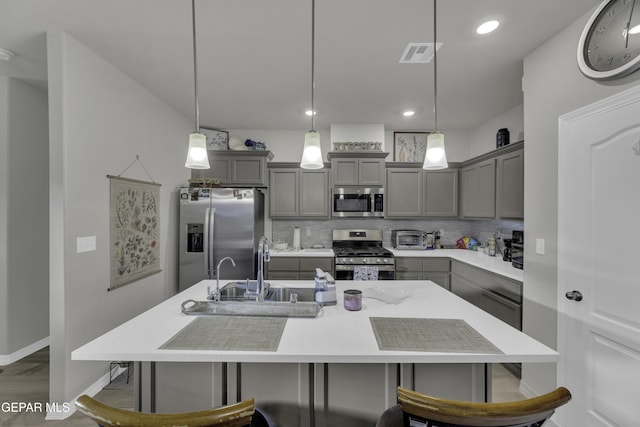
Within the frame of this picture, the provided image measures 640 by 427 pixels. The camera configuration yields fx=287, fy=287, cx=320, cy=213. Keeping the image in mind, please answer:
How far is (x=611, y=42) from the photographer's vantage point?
5.31 feet

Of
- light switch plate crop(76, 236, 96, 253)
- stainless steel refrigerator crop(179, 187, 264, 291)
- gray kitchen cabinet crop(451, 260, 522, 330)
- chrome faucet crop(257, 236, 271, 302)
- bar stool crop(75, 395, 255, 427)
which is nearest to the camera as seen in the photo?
bar stool crop(75, 395, 255, 427)

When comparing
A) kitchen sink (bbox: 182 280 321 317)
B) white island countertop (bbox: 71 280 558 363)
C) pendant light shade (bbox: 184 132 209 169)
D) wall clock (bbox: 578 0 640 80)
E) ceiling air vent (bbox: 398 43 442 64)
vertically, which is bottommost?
white island countertop (bbox: 71 280 558 363)

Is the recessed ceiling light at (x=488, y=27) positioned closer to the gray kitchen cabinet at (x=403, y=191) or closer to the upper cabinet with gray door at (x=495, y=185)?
the upper cabinet with gray door at (x=495, y=185)

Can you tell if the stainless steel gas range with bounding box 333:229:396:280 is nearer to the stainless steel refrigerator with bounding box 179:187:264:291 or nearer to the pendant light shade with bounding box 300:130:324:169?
the stainless steel refrigerator with bounding box 179:187:264:291

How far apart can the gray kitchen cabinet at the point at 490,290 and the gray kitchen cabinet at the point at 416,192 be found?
867mm

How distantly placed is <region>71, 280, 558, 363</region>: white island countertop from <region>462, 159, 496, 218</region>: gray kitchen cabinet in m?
2.01

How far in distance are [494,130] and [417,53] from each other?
224 cm

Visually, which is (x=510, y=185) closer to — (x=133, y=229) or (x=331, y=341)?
(x=331, y=341)

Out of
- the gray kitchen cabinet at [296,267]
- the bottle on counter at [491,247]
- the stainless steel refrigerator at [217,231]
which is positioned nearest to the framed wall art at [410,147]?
the bottle on counter at [491,247]

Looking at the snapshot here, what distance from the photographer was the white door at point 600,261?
151 cm

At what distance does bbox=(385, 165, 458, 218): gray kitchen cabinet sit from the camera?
13.5 feet

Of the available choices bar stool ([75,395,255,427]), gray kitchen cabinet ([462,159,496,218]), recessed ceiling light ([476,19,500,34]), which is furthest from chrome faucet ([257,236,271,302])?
gray kitchen cabinet ([462,159,496,218])

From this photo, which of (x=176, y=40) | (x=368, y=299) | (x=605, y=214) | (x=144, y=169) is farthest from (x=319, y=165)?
(x=144, y=169)

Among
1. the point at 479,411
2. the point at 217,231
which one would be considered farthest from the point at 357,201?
the point at 479,411
